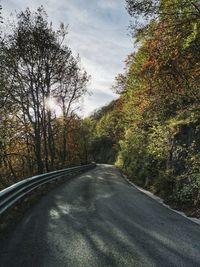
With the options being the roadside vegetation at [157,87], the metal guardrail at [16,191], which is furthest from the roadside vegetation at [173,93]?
the metal guardrail at [16,191]

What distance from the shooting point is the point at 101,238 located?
5934mm

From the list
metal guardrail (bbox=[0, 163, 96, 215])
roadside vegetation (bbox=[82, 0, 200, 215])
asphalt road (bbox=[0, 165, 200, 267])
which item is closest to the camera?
asphalt road (bbox=[0, 165, 200, 267])

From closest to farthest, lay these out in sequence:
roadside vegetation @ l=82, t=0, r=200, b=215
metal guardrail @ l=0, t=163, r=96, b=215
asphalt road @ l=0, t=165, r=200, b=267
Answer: asphalt road @ l=0, t=165, r=200, b=267, metal guardrail @ l=0, t=163, r=96, b=215, roadside vegetation @ l=82, t=0, r=200, b=215

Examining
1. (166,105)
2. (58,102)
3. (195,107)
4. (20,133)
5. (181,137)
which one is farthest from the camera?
(58,102)

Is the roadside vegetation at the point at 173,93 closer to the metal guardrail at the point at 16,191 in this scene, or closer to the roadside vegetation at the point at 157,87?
the roadside vegetation at the point at 157,87

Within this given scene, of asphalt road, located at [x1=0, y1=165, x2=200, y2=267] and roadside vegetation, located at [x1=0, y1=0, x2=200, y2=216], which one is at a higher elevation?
roadside vegetation, located at [x1=0, y1=0, x2=200, y2=216]

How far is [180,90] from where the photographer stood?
14.7 meters

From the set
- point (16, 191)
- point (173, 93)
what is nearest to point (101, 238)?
point (16, 191)

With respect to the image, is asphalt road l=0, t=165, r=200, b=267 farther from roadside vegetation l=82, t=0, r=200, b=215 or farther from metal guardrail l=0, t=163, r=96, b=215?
roadside vegetation l=82, t=0, r=200, b=215

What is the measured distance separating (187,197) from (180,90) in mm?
6296

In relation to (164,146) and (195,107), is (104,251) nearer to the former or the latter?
(195,107)

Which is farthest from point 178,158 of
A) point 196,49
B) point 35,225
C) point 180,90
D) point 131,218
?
point 35,225

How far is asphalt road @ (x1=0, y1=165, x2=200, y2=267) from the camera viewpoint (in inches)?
187

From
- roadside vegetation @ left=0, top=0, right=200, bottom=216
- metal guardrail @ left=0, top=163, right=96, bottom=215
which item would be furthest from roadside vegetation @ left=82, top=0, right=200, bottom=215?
metal guardrail @ left=0, top=163, right=96, bottom=215
